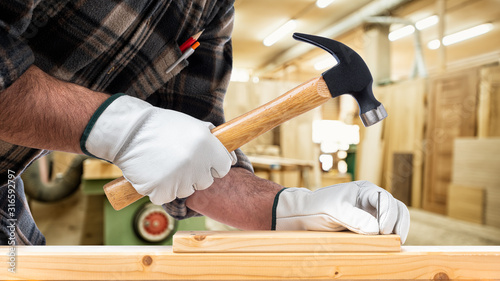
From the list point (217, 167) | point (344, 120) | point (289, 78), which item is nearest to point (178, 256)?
point (217, 167)

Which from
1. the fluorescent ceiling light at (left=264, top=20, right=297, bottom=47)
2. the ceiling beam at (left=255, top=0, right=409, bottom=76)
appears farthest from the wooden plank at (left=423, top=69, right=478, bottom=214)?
the fluorescent ceiling light at (left=264, top=20, right=297, bottom=47)

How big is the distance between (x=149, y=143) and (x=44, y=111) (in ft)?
0.51

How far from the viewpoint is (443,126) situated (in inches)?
139

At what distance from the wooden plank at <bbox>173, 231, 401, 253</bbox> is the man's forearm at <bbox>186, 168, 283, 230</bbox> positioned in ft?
0.62

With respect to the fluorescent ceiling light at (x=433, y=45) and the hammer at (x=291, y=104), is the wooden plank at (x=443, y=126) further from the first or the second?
the fluorescent ceiling light at (x=433, y=45)

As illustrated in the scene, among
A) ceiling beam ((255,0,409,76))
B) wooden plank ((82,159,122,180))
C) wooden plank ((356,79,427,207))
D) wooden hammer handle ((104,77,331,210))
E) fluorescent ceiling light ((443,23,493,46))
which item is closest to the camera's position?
wooden hammer handle ((104,77,331,210))

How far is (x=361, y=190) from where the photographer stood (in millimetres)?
708

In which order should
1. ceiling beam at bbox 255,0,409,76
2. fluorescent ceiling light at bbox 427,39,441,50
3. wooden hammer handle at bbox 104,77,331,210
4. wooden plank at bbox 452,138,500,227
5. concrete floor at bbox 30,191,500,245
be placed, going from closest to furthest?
wooden hammer handle at bbox 104,77,331,210 < ceiling beam at bbox 255,0,409,76 < concrete floor at bbox 30,191,500,245 < wooden plank at bbox 452,138,500,227 < fluorescent ceiling light at bbox 427,39,441,50

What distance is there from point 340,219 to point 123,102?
0.43 m

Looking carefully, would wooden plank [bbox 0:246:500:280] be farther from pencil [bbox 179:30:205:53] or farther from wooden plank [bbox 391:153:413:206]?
wooden plank [bbox 391:153:413:206]

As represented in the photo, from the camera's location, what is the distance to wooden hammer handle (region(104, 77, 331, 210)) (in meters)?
0.62

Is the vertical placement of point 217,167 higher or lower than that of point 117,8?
lower

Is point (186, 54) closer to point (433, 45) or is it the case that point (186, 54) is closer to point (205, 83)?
point (205, 83)

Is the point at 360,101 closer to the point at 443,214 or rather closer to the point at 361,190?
the point at 361,190
